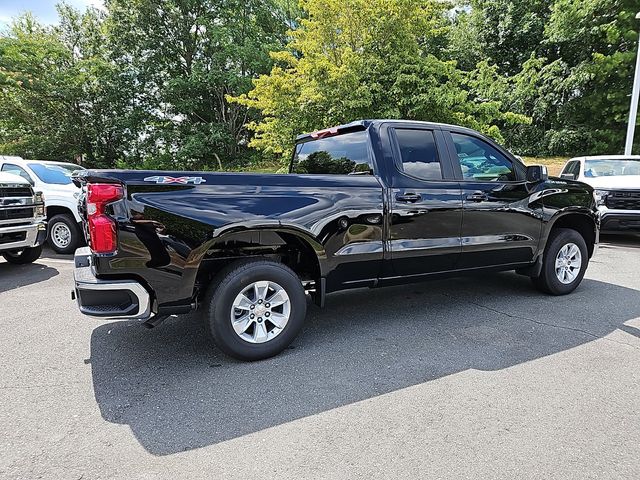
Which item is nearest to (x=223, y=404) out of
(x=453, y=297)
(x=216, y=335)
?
(x=216, y=335)

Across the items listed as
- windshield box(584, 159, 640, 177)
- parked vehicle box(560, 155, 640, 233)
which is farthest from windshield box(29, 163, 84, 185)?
windshield box(584, 159, 640, 177)

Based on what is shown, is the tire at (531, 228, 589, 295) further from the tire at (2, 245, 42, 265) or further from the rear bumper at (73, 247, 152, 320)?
the tire at (2, 245, 42, 265)

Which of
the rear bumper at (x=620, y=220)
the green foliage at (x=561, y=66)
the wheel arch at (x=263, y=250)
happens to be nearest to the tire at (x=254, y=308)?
the wheel arch at (x=263, y=250)

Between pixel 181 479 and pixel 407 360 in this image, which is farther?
pixel 407 360

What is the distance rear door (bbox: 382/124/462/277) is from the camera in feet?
12.5

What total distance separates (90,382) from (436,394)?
8.18 ft

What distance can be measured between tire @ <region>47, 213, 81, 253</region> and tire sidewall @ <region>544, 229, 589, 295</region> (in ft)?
25.8

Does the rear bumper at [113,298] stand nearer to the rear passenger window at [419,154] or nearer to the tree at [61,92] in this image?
the rear passenger window at [419,154]

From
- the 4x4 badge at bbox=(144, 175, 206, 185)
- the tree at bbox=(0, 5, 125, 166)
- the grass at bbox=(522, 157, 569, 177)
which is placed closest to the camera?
the 4x4 badge at bbox=(144, 175, 206, 185)

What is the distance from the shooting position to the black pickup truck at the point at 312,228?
9.52ft

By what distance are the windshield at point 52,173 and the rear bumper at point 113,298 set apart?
6.18 meters

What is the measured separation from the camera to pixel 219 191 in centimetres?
307

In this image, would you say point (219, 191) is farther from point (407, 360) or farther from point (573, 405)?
point (573, 405)

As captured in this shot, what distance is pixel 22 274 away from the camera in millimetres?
6340
